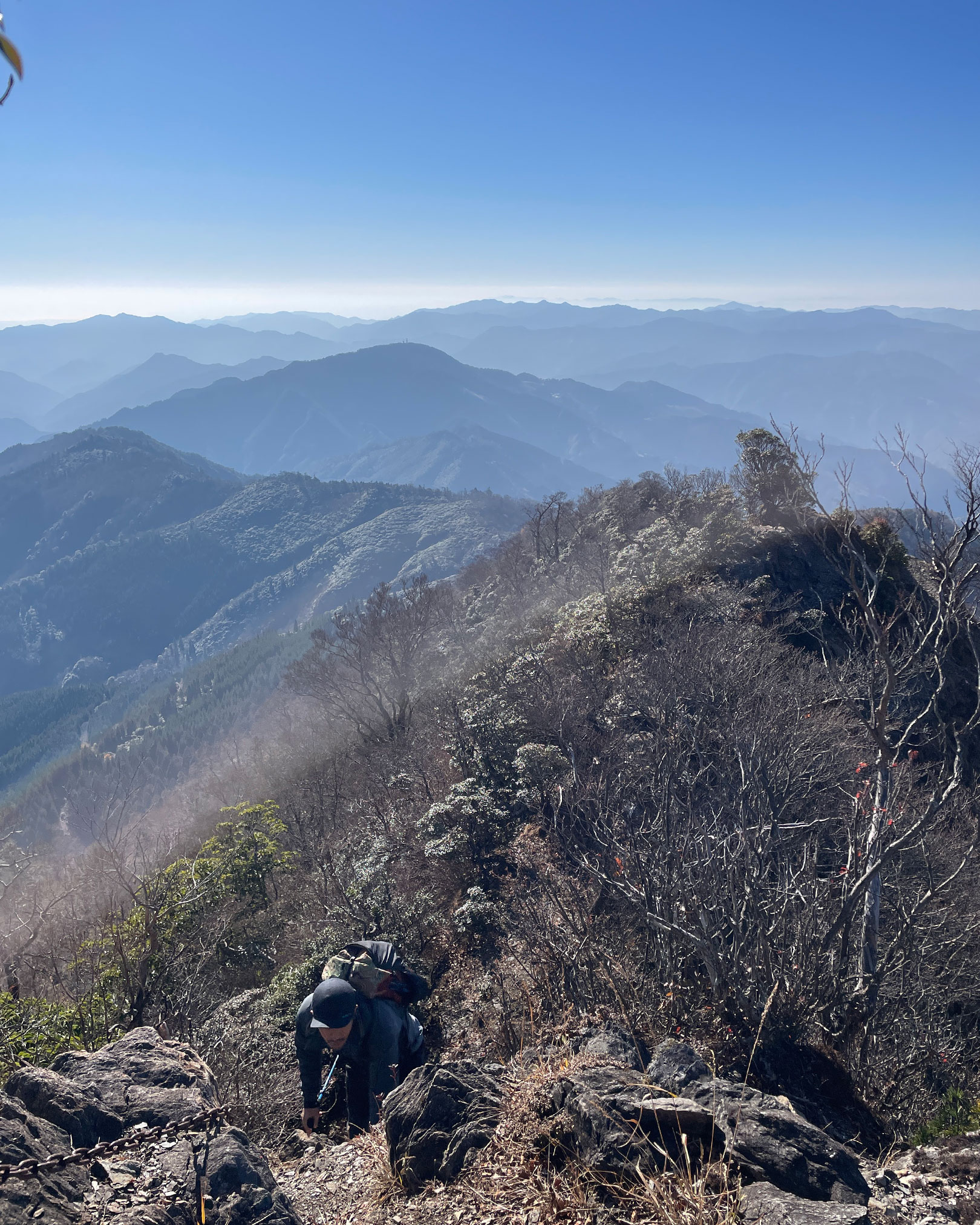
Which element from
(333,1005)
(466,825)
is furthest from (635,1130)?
(466,825)

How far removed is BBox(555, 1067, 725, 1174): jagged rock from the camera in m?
4.08

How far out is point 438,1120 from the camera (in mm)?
4852

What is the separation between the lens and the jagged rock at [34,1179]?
3.49 m

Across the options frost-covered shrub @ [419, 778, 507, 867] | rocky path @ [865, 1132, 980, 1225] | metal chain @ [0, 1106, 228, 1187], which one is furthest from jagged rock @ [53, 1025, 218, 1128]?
frost-covered shrub @ [419, 778, 507, 867]

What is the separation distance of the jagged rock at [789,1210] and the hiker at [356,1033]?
3681 mm

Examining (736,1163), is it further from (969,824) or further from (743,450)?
(743,450)

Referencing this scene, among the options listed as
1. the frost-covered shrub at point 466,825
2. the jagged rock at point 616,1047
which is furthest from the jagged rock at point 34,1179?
the frost-covered shrub at point 466,825

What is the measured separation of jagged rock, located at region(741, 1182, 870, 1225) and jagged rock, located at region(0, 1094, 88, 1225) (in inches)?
140

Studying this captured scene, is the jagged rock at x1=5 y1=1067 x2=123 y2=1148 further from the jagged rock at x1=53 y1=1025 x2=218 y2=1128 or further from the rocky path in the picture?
the rocky path

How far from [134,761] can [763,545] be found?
85778 mm

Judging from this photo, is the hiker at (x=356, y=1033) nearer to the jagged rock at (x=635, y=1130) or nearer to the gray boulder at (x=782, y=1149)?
the jagged rock at (x=635, y=1130)

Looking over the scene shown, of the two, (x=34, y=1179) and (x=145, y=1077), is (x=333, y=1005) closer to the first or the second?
(x=145, y=1077)

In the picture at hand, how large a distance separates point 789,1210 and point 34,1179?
12.9ft

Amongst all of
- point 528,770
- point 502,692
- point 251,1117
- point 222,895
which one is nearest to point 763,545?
point 502,692
